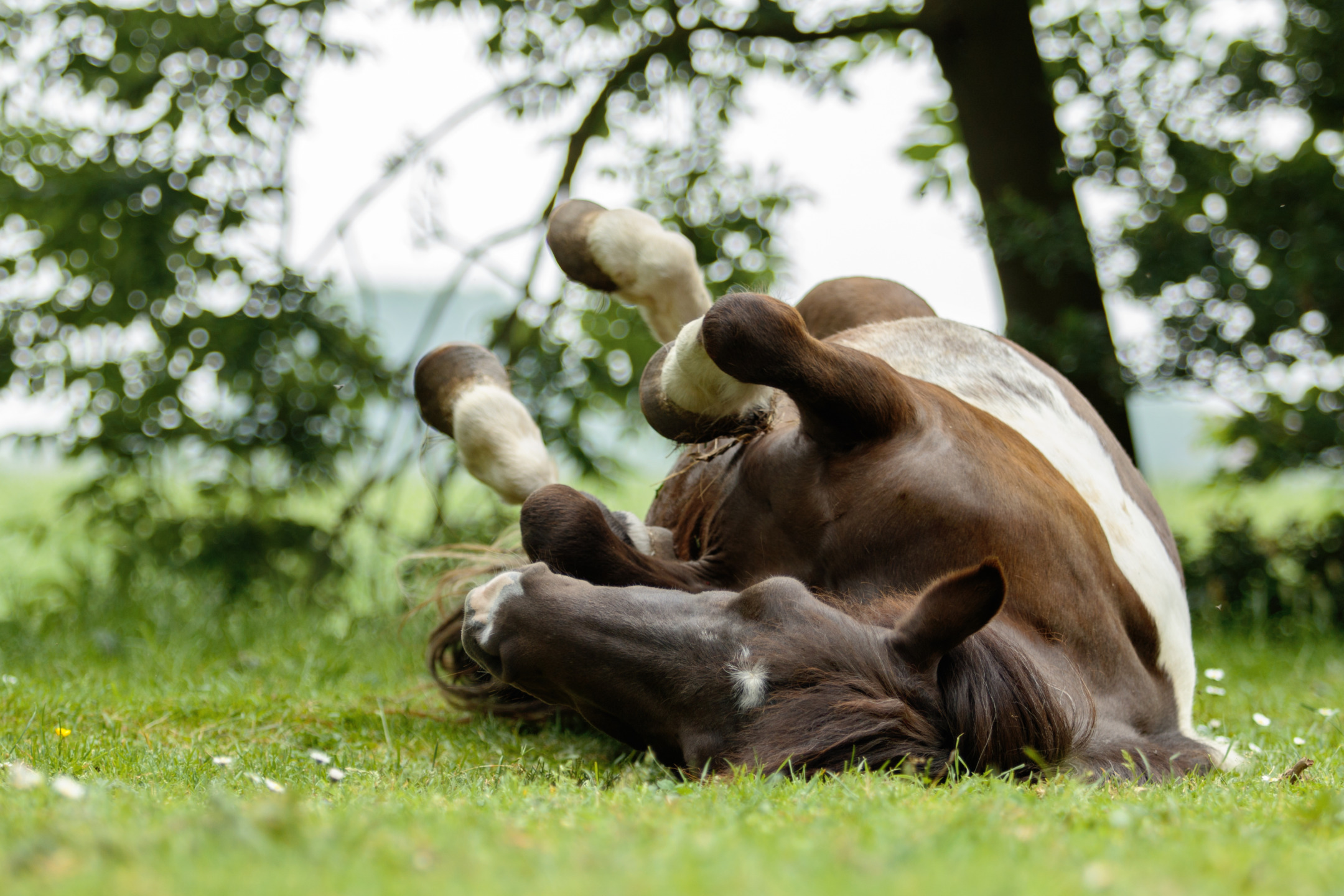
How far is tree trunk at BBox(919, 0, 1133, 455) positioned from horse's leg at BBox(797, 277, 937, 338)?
1061 millimetres

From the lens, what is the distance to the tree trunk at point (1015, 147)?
488cm

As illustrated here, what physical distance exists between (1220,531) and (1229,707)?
2.02m

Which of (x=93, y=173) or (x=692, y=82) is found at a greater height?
(x=692, y=82)

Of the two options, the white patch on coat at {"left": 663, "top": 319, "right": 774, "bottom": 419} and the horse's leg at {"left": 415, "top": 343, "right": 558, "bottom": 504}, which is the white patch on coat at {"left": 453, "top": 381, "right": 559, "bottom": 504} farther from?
the white patch on coat at {"left": 663, "top": 319, "right": 774, "bottom": 419}

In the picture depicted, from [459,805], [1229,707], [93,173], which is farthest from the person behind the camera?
[93,173]

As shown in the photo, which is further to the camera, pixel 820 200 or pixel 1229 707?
pixel 820 200

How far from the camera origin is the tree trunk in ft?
16.0

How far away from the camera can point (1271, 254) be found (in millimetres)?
4543

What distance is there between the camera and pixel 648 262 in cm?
362

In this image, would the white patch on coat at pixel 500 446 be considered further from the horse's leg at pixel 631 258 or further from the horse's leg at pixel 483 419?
the horse's leg at pixel 631 258

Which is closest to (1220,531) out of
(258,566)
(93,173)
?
(258,566)

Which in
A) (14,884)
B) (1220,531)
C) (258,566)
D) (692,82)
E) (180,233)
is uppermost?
(692,82)

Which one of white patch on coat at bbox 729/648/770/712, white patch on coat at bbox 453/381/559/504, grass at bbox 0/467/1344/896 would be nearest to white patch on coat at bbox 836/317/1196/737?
grass at bbox 0/467/1344/896

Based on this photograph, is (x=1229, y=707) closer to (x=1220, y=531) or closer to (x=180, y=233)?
(x=1220, y=531)
